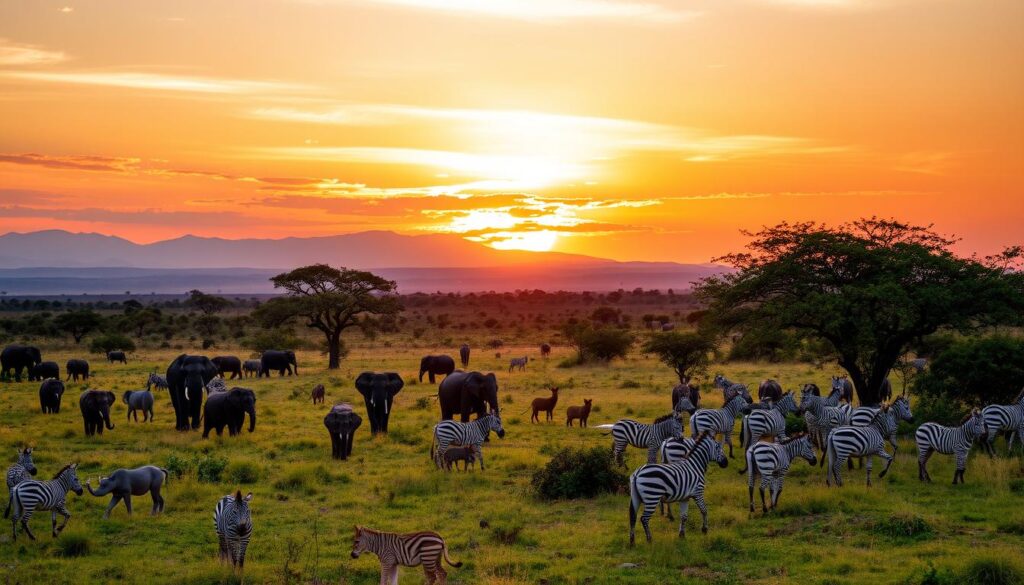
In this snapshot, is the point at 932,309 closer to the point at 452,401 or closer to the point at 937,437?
the point at 937,437

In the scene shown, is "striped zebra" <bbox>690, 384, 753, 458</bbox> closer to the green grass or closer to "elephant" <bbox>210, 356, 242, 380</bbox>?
the green grass

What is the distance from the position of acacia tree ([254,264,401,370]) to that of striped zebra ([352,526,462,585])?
3828 centimetres

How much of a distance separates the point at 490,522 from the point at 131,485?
6418 millimetres

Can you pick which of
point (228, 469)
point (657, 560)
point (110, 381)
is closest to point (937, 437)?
point (657, 560)

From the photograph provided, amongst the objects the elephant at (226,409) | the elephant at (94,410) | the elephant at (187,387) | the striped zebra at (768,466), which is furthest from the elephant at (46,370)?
the striped zebra at (768,466)

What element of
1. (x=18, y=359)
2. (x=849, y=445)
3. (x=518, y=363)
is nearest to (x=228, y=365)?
(x=18, y=359)

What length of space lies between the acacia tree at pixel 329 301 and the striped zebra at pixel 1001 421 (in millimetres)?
35587

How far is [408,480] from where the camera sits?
19.2 meters

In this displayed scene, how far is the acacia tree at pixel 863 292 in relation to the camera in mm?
24953

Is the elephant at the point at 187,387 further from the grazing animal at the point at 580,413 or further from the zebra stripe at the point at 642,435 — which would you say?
the zebra stripe at the point at 642,435

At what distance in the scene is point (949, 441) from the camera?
58.6 ft

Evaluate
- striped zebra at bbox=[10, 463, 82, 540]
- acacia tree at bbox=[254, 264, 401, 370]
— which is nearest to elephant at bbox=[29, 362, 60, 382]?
acacia tree at bbox=[254, 264, 401, 370]

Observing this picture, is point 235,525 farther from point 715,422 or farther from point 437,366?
point 437,366

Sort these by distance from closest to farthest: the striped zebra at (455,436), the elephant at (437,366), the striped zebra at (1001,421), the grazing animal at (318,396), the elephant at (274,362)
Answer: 1. the striped zebra at (1001,421)
2. the striped zebra at (455,436)
3. the grazing animal at (318,396)
4. the elephant at (437,366)
5. the elephant at (274,362)
